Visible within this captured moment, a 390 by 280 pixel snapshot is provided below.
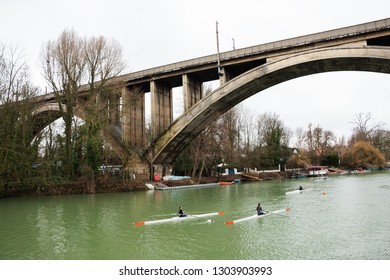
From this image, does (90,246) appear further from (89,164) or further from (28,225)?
(89,164)

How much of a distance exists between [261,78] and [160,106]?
11.2 metres

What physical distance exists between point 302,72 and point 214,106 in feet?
27.4

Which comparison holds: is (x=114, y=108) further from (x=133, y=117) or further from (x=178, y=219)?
(x=178, y=219)

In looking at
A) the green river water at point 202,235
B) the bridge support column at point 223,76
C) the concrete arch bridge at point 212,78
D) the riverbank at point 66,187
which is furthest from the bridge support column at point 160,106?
the green river water at point 202,235

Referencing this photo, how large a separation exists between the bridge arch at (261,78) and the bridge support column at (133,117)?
1.98 meters

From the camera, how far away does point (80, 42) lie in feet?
96.3

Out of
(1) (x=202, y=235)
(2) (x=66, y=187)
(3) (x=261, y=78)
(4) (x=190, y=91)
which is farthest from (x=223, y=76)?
(1) (x=202, y=235)

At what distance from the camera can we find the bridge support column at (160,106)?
32.0m

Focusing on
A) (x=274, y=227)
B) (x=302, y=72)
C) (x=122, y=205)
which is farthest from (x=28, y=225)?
(x=302, y=72)

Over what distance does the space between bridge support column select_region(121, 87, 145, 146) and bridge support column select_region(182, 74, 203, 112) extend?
193 inches

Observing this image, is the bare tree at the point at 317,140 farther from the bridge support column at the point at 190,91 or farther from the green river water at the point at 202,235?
the green river water at the point at 202,235

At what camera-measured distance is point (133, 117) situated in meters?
33.4

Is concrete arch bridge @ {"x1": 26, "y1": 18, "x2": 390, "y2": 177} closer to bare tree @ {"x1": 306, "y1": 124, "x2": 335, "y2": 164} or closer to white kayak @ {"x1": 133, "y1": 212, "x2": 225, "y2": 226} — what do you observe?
white kayak @ {"x1": 133, "y1": 212, "x2": 225, "y2": 226}

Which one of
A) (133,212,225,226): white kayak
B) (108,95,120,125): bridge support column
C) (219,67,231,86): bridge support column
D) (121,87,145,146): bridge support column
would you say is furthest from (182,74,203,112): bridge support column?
(133,212,225,226): white kayak
